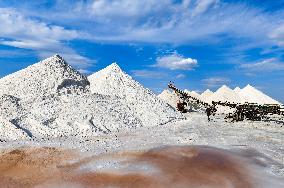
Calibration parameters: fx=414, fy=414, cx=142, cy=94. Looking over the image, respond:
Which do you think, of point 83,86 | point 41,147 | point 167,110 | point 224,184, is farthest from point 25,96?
point 224,184

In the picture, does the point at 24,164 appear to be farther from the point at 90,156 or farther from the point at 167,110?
the point at 167,110

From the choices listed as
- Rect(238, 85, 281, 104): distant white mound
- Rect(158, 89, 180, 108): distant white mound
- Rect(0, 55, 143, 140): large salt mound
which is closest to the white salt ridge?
Rect(238, 85, 281, 104): distant white mound

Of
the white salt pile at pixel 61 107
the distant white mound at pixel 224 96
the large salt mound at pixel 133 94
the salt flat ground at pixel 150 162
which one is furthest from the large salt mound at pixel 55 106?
the distant white mound at pixel 224 96

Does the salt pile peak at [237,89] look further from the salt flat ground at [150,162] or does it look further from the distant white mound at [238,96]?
the salt flat ground at [150,162]

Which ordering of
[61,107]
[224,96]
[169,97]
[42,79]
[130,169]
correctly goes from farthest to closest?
[224,96] → [169,97] → [42,79] → [61,107] → [130,169]

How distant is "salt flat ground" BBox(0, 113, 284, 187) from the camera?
8.71 metres

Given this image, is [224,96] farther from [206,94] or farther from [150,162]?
[150,162]

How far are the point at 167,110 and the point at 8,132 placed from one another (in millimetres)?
7895

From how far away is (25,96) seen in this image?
19141 millimetres

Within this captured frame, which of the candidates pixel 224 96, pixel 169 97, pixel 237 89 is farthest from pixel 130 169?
pixel 237 89

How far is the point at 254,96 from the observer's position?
34750 mm

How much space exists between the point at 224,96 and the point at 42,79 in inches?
664

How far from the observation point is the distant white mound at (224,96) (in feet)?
107

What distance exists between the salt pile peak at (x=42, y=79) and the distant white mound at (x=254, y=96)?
16.6 meters
